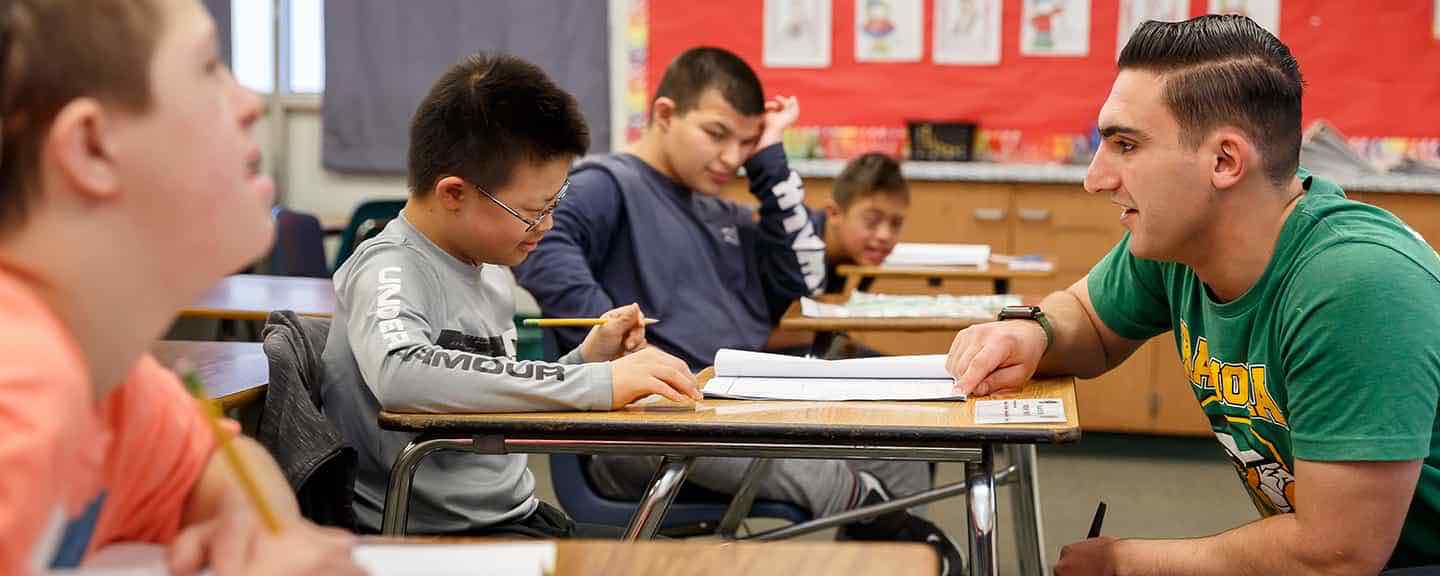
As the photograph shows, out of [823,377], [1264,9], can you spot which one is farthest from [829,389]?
[1264,9]

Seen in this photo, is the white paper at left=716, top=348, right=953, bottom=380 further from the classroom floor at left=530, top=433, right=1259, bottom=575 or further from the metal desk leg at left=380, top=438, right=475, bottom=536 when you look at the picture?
the classroom floor at left=530, top=433, right=1259, bottom=575

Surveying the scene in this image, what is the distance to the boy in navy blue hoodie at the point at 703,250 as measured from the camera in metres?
2.28

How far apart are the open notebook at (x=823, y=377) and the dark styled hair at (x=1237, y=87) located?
0.41m

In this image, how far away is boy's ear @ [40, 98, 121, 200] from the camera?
0.56 metres

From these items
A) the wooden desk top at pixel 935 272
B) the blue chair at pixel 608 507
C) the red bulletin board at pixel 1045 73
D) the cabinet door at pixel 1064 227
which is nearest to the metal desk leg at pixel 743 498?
the blue chair at pixel 608 507

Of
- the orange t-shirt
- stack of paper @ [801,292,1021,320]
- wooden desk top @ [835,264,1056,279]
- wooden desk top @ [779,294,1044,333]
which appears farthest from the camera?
wooden desk top @ [835,264,1056,279]

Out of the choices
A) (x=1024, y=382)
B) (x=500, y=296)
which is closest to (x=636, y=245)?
(x=500, y=296)

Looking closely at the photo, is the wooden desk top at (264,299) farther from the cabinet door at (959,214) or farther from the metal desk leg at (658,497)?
the cabinet door at (959,214)

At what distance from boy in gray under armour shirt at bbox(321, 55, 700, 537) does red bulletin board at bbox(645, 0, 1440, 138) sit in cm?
332

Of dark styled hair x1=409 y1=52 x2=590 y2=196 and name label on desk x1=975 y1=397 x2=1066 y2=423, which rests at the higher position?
dark styled hair x1=409 y1=52 x2=590 y2=196

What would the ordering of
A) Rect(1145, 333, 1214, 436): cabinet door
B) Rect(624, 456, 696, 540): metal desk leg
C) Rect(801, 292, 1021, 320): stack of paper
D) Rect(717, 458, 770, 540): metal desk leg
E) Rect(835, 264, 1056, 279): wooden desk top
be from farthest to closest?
Rect(1145, 333, 1214, 436): cabinet door
Rect(835, 264, 1056, 279): wooden desk top
Rect(801, 292, 1021, 320): stack of paper
Rect(717, 458, 770, 540): metal desk leg
Rect(624, 456, 696, 540): metal desk leg

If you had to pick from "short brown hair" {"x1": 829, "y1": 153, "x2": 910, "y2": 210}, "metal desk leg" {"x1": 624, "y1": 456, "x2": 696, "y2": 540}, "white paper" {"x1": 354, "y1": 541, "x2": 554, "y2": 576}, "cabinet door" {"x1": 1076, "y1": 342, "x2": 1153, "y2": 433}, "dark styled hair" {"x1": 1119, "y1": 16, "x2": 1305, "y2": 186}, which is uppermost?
"dark styled hair" {"x1": 1119, "y1": 16, "x2": 1305, "y2": 186}

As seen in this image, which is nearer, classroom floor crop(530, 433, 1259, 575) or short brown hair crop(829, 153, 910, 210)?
classroom floor crop(530, 433, 1259, 575)

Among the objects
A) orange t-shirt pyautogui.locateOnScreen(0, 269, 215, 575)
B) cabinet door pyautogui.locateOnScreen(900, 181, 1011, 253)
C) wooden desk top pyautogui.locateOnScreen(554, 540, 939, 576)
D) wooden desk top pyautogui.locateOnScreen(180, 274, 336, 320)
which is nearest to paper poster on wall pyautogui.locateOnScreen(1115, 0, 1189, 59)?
cabinet door pyautogui.locateOnScreen(900, 181, 1011, 253)
